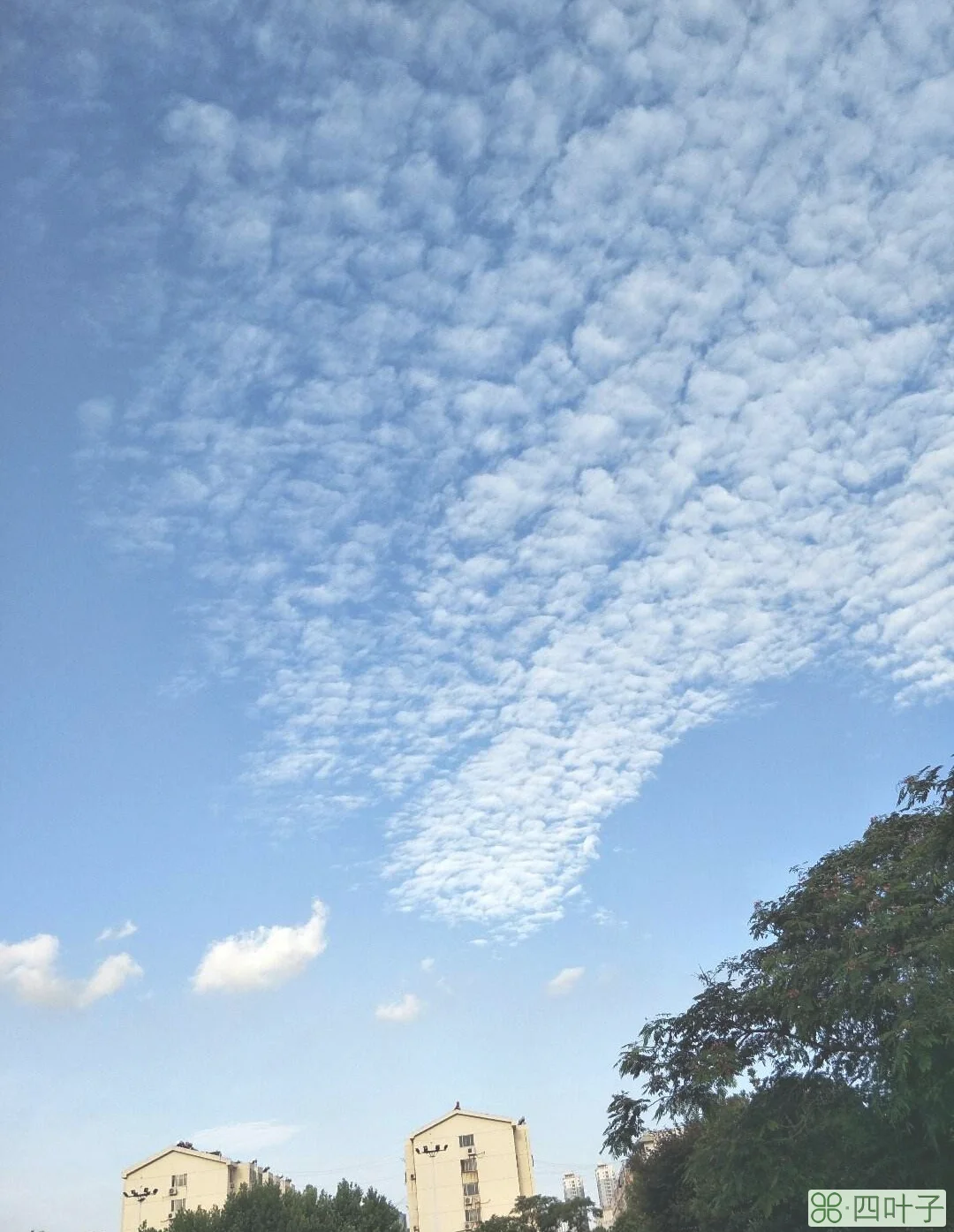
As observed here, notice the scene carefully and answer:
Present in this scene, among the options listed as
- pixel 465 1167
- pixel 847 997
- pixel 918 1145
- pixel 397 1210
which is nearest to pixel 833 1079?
pixel 918 1145

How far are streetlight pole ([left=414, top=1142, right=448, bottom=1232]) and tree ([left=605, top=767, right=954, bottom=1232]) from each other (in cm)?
6181

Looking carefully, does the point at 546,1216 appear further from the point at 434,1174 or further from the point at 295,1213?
the point at 295,1213

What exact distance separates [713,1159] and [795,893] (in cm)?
574

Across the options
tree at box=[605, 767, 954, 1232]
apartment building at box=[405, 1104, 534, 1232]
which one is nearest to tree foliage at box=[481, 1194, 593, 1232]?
apartment building at box=[405, 1104, 534, 1232]

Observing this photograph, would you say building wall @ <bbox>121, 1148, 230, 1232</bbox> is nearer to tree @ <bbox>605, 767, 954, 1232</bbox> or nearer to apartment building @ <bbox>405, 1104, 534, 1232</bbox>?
apartment building @ <bbox>405, 1104, 534, 1232</bbox>

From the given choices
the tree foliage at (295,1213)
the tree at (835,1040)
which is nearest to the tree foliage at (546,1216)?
the tree foliage at (295,1213)

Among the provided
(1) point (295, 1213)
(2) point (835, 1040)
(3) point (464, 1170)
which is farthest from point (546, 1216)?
(2) point (835, 1040)

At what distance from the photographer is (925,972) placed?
1731 cm

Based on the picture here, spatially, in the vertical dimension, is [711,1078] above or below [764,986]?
below

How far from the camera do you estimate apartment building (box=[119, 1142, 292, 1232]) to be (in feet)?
240

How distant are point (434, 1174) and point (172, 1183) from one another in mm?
19051

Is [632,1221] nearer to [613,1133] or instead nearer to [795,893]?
[613,1133]

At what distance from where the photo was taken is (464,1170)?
7750 centimetres

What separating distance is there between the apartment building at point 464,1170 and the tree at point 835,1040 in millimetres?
60528
